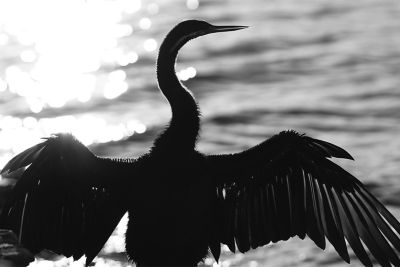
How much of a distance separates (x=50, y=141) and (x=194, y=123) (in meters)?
1.18

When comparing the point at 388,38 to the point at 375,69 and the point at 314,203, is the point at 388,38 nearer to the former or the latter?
the point at 375,69

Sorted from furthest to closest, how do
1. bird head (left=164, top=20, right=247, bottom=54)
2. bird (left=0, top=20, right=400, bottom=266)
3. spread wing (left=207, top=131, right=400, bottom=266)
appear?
spread wing (left=207, top=131, right=400, bottom=266) → bird head (left=164, top=20, right=247, bottom=54) → bird (left=0, top=20, right=400, bottom=266)

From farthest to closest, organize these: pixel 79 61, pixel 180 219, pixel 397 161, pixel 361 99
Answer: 1. pixel 79 61
2. pixel 361 99
3. pixel 397 161
4. pixel 180 219

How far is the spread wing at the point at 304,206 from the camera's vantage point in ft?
32.2

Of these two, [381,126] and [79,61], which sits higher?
[79,61]

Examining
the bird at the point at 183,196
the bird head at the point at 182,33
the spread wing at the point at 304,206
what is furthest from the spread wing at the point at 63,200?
the bird head at the point at 182,33

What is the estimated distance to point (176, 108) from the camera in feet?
31.1

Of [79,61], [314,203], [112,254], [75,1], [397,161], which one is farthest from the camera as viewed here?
[75,1]

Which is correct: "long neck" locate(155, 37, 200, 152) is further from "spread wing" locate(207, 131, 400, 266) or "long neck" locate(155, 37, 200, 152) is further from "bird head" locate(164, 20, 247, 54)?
"spread wing" locate(207, 131, 400, 266)

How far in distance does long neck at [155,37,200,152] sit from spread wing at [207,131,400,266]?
56cm

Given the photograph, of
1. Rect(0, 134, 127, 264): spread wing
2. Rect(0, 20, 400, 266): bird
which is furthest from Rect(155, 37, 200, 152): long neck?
Rect(0, 134, 127, 264): spread wing

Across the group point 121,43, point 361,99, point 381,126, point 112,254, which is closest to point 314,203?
point 112,254

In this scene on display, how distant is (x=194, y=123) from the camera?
31.0ft

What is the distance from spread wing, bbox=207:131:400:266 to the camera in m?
9.83
